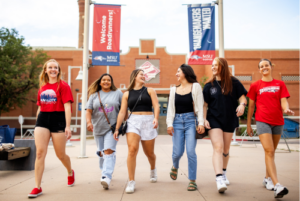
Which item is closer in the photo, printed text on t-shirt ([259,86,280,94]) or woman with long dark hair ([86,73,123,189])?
printed text on t-shirt ([259,86,280,94])

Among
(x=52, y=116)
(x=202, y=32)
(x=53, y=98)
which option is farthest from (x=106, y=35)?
(x=52, y=116)

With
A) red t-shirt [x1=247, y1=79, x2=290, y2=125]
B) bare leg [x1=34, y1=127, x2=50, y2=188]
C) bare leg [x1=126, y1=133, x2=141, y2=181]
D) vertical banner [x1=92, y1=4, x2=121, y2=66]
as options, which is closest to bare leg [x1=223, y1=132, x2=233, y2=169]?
red t-shirt [x1=247, y1=79, x2=290, y2=125]

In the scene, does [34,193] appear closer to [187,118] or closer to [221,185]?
[187,118]

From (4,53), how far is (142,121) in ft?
77.4

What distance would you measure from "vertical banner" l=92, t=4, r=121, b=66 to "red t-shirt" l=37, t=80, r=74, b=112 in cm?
419

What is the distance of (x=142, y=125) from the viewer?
13.4 feet

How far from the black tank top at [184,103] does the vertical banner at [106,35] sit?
14.6ft

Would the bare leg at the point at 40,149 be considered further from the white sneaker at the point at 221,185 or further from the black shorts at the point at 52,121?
the white sneaker at the point at 221,185

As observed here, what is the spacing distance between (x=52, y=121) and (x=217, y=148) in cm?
264

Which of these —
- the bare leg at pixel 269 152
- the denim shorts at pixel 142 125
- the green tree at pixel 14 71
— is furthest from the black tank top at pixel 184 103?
the green tree at pixel 14 71

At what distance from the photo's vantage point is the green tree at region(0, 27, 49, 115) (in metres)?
22.2

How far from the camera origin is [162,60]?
1153 inches

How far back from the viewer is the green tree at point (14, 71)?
2219 centimetres

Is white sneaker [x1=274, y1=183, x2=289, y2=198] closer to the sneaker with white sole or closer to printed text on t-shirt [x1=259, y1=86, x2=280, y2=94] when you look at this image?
printed text on t-shirt [x1=259, y1=86, x2=280, y2=94]
